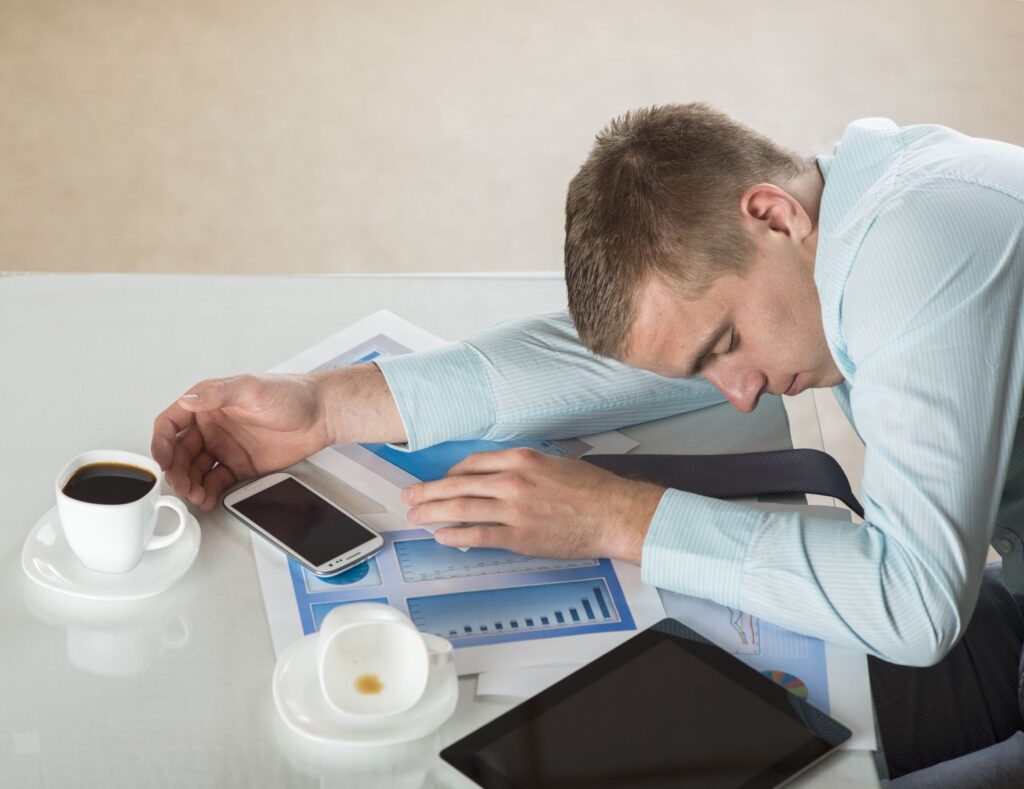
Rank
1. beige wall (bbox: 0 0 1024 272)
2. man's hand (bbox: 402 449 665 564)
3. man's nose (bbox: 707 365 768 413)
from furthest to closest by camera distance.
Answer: beige wall (bbox: 0 0 1024 272) < man's nose (bbox: 707 365 768 413) < man's hand (bbox: 402 449 665 564)

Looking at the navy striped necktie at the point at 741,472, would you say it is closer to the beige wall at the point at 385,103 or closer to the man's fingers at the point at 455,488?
the man's fingers at the point at 455,488

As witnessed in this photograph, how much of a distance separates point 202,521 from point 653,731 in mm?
507

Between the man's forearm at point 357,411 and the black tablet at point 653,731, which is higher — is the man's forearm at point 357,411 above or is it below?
above

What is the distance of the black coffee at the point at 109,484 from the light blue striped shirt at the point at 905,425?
19.0 inches

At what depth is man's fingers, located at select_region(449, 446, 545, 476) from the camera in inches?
50.3

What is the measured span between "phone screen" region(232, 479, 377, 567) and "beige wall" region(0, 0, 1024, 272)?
74.6 inches

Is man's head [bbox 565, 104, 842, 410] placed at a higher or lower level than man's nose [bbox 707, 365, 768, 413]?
higher

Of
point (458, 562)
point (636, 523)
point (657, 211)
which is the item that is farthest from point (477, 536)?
point (657, 211)

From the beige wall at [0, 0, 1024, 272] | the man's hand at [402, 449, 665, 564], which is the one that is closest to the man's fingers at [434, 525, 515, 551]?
the man's hand at [402, 449, 665, 564]

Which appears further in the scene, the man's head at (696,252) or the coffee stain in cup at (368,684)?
the man's head at (696,252)

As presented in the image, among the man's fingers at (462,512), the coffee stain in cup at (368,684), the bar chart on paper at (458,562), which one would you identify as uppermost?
the man's fingers at (462,512)

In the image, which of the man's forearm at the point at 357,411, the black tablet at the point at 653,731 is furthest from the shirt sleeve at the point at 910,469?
the man's forearm at the point at 357,411

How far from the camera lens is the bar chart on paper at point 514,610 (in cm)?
114

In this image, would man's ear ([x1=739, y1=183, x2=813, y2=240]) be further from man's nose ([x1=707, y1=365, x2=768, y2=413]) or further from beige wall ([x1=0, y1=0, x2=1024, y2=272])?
beige wall ([x1=0, y1=0, x2=1024, y2=272])
